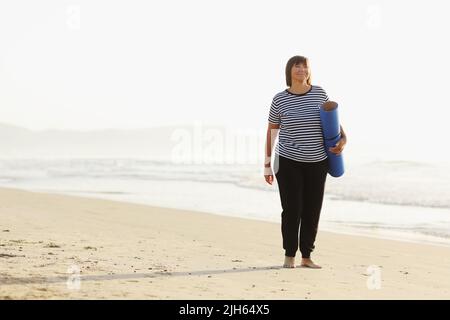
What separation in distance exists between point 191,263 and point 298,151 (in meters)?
1.38

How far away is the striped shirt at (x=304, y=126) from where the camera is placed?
552 cm

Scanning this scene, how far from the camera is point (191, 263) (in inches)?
225

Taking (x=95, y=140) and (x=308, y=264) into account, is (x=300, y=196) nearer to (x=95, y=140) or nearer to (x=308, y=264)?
(x=308, y=264)

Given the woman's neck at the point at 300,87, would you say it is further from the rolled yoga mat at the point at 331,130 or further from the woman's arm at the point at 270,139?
the woman's arm at the point at 270,139

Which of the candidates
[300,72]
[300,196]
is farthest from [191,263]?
[300,72]

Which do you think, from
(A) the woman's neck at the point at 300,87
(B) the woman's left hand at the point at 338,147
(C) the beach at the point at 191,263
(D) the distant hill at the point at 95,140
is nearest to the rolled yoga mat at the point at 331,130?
(B) the woman's left hand at the point at 338,147

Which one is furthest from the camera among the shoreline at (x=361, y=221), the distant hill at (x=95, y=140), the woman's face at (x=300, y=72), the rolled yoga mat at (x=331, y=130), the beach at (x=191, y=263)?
the distant hill at (x=95, y=140)

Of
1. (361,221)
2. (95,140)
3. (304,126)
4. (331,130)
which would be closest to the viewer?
(331,130)

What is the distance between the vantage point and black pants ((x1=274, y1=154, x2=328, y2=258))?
5.53 m

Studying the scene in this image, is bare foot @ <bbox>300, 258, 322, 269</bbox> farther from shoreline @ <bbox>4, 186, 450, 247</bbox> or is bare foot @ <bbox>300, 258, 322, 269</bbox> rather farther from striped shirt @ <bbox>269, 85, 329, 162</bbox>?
shoreline @ <bbox>4, 186, 450, 247</bbox>

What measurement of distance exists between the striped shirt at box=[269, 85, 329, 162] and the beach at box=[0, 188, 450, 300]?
3.32 ft
